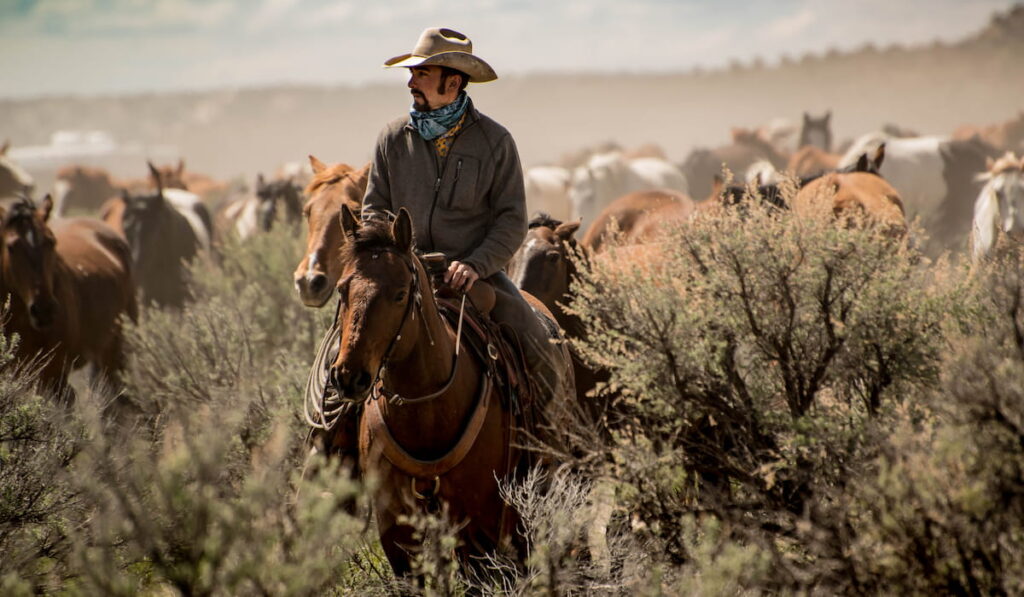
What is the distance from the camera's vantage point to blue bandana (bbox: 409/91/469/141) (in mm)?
4562

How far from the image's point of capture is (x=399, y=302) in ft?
12.1

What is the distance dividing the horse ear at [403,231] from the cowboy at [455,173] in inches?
27.6

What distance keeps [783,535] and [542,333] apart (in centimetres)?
168

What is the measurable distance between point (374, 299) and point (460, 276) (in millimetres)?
807

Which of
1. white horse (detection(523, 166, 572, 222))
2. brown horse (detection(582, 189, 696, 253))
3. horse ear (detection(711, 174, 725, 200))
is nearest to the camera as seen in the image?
horse ear (detection(711, 174, 725, 200))

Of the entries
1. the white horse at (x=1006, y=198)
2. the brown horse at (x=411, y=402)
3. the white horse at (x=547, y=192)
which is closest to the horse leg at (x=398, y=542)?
the brown horse at (x=411, y=402)

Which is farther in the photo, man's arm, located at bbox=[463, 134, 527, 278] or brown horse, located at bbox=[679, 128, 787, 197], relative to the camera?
brown horse, located at bbox=[679, 128, 787, 197]

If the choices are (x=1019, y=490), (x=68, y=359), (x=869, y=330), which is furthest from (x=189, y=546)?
(x=68, y=359)

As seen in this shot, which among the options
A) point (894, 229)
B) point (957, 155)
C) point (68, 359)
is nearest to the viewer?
point (894, 229)

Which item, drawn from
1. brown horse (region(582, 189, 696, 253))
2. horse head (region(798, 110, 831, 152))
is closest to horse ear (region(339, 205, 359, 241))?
brown horse (region(582, 189, 696, 253))

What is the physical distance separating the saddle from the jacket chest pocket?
0.36 metres

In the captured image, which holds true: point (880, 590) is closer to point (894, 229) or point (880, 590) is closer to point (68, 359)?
point (894, 229)

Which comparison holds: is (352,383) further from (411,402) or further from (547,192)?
(547,192)

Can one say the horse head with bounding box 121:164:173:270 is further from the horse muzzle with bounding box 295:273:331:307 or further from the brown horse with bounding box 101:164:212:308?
the horse muzzle with bounding box 295:273:331:307
